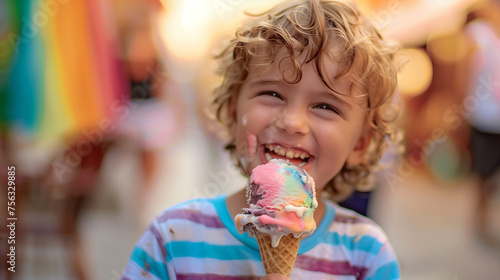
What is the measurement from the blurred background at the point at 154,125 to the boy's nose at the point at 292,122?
3.76 ft

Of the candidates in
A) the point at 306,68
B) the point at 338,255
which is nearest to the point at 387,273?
the point at 338,255

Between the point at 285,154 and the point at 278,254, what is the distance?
243 mm

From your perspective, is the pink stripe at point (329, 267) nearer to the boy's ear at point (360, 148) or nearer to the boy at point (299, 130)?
the boy at point (299, 130)

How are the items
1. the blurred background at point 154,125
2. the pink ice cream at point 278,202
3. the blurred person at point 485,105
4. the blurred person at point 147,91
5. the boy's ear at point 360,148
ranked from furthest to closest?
the blurred person at point 485,105 < the blurred person at point 147,91 < the blurred background at point 154,125 < the boy's ear at point 360,148 < the pink ice cream at point 278,202

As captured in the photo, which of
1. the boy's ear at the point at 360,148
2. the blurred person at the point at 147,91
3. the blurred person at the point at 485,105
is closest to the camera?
the boy's ear at the point at 360,148

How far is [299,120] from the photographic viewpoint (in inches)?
45.4

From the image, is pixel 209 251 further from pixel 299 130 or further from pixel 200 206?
pixel 299 130

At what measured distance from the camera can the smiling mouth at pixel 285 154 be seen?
118 centimetres

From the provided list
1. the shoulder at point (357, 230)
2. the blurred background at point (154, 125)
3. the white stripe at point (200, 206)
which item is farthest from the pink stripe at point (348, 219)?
the blurred background at point (154, 125)

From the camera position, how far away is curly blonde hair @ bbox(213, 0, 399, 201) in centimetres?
119

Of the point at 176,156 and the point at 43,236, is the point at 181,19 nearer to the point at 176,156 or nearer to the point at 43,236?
the point at 176,156

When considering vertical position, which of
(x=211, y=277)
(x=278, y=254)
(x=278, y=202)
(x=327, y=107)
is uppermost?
(x=327, y=107)

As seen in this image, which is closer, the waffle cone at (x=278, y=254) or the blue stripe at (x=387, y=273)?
the waffle cone at (x=278, y=254)

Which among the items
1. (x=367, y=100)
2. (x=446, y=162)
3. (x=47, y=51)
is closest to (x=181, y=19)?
(x=47, y=51)
